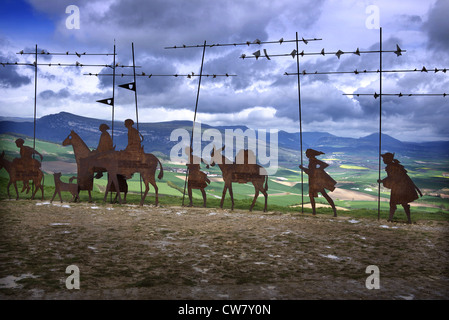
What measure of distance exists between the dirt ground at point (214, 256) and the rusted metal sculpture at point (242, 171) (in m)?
1.42

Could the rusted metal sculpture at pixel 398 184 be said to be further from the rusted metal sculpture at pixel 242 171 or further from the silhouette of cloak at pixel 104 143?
the silhouette of cloak at pixel 104 143

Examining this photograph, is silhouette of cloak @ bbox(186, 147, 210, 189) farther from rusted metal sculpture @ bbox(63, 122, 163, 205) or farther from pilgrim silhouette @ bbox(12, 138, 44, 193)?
pilgrim silhouette @ bbox(12, 138, 44, 193)

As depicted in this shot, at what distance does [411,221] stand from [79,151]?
37.6 feet

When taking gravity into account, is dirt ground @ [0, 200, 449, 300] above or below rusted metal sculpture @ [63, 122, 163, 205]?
below

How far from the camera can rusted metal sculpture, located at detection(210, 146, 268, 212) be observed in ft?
44.2

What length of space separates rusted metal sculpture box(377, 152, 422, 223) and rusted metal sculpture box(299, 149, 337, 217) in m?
1.52

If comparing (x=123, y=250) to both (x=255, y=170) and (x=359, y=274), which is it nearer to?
(x=359, y=274)

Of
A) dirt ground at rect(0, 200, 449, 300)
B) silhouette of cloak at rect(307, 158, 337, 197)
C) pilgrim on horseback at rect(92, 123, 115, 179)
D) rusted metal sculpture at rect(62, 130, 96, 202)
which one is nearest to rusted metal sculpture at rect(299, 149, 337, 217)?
silhouette of cloak at rect(307, 158, 337, 197)

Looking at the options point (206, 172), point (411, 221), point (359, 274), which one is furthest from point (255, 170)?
point (359, 274)

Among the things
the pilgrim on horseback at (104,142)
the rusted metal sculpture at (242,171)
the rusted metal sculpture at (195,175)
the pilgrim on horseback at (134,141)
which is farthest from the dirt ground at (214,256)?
the pilgrim on horseback at (104,142)

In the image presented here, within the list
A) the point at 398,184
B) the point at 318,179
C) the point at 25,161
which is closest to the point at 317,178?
the point at 318,179

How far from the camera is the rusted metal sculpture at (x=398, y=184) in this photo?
11.8m

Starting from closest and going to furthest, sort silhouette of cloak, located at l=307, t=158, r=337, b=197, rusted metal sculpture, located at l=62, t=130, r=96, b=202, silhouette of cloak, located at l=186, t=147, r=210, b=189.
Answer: silhouette of cloak, located at l=307, t=158, r=337, b=197 → silhouette of cloak, located at l=186, t=147, r=210, b=189 → rusted metal sculpture, located at l=62, t=130, r=96, b=202

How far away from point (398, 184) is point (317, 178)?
233cm
